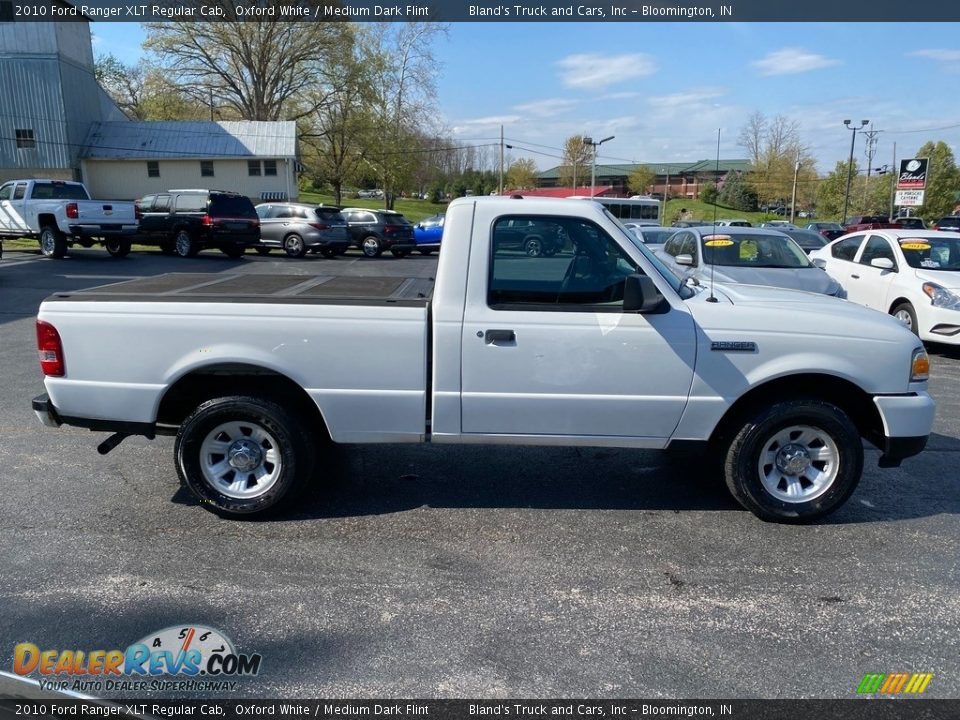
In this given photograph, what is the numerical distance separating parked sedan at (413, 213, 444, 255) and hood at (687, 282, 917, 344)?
23856mm

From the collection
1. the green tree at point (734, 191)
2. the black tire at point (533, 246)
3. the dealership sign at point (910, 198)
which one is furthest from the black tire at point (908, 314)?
the dealership sign at point (910, 198)

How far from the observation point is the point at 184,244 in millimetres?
22297

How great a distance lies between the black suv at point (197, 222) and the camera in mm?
21828

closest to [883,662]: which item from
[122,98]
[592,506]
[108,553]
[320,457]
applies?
[592,506]

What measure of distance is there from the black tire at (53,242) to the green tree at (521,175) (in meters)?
58.3

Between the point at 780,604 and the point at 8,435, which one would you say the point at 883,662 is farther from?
the point at 8,435

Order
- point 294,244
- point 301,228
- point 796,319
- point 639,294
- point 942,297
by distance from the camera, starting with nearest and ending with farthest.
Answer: point 639,294 < point 796,319 < point 942,297 < point 301,228 < point 294,244

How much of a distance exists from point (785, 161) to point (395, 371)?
5436 centimetres

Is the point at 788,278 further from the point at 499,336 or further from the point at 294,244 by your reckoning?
the point at 294,244

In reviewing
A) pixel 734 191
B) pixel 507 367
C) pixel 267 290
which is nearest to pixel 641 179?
pixel 734 191

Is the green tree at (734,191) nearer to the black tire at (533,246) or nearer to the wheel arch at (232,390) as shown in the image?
the black tire at (533,246)

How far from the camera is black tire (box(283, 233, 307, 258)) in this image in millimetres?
24125

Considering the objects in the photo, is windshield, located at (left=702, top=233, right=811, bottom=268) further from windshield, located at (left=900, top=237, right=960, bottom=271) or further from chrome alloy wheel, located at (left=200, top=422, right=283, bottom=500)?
chrome alloy wheel, located at (left=200, top=422, right=283, bottom=500)

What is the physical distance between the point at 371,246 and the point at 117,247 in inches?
332
